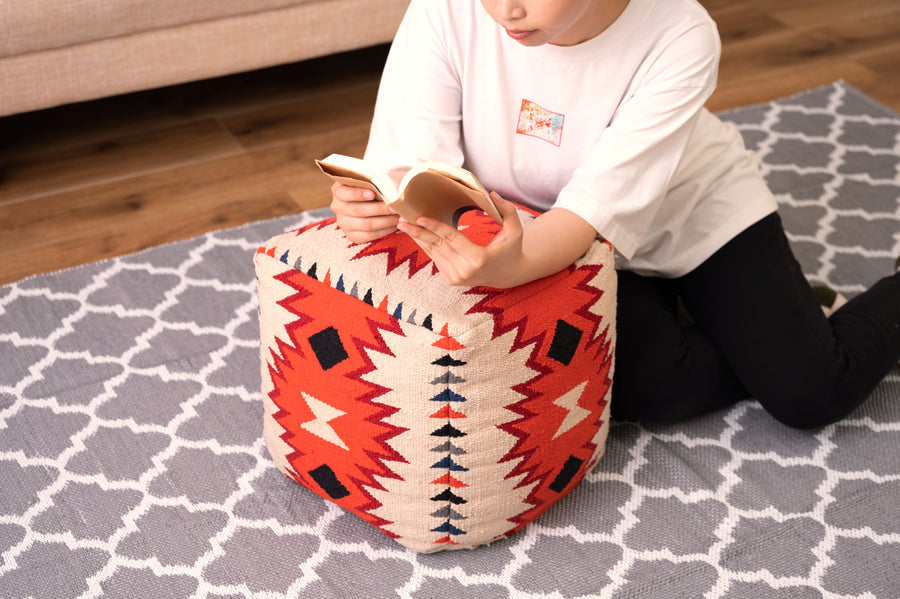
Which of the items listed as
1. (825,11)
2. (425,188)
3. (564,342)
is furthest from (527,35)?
(825,11)

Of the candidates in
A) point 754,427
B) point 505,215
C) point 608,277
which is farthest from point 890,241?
point 505,215

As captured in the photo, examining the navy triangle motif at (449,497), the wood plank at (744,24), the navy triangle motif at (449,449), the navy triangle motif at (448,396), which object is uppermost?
the navy triangle motif at (448,396)

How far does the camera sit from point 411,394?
1.09 meters

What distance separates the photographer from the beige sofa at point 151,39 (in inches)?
73.0

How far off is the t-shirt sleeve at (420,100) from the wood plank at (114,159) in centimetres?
96

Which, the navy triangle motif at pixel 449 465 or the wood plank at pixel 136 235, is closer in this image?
the navy triangle motif at pixel 449 465

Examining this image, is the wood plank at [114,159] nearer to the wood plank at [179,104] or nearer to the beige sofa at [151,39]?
the wood plank at [179,104]

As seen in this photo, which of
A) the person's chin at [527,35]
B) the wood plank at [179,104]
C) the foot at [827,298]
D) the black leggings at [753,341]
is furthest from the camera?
the wood plank at [179,104]

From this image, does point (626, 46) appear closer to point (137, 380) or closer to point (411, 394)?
point (411, 394)

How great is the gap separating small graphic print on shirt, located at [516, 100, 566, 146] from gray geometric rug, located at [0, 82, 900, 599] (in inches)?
18.9

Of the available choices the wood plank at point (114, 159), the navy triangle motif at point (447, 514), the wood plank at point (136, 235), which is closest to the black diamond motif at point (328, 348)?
the navy triangle motif at point (447, 514)

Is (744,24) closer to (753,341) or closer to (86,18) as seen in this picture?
(753,341)

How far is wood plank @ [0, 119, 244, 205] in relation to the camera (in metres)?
2.00

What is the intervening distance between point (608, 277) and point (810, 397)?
0.40 meters
